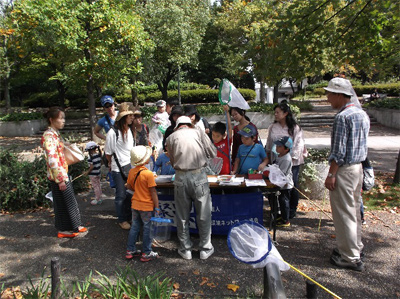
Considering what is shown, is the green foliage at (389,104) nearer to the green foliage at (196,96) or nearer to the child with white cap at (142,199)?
the green foliage at (196,96)

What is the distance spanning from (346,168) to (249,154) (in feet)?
4.89

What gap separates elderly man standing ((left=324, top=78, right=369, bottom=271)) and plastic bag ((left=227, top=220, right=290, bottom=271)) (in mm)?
1300

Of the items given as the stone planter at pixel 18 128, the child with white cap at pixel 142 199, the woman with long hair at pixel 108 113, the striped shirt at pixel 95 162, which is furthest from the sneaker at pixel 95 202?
the stone planter at pixel 18 128

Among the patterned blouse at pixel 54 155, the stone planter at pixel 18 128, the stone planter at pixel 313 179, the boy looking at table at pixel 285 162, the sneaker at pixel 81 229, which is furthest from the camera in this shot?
the stone planter at pixel 18 128

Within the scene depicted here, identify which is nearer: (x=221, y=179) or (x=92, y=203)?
(x=221, y=179)

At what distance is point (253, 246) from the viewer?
8.41 feet

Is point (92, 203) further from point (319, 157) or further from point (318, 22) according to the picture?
point (318, 22)

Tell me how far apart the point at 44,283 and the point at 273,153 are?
327 centimetres

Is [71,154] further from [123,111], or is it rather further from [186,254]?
[186,254]

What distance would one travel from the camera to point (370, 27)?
6.05 metres

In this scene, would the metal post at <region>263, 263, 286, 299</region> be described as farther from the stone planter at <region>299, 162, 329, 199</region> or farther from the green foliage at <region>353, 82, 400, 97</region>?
the green foliage at <region>353, 82, 400, 97</region>

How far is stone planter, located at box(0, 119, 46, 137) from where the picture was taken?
1655cm

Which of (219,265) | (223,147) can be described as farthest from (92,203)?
(219,265)

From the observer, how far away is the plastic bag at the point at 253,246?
2508 millimetres
